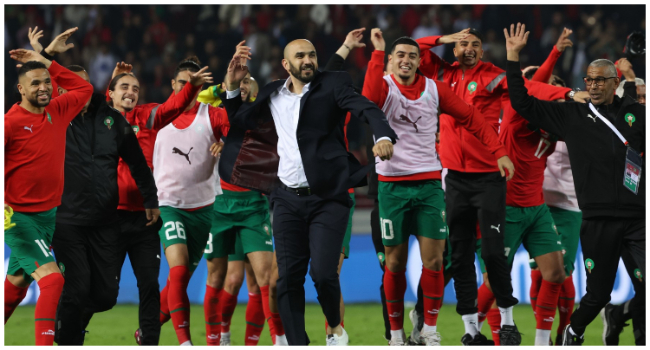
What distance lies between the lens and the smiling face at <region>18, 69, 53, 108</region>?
6.35 m

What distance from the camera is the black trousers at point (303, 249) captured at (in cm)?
601

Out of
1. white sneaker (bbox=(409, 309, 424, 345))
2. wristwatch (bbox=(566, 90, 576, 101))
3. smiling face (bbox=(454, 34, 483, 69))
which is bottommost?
white sneaker (bbox=(409, 309, 424, 345))

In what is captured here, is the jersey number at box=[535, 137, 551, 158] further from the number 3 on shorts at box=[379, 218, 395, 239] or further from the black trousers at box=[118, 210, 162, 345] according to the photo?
the black trousers at box=[118, 210, 162, 345]

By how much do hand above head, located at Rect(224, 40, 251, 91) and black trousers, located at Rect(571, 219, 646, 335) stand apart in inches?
112

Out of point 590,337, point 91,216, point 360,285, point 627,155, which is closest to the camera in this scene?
point 627,155

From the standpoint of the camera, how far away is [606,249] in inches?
259

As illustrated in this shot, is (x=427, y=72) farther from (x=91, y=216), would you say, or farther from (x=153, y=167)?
(x=91, y=216)

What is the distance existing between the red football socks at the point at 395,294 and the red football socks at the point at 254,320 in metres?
1.23

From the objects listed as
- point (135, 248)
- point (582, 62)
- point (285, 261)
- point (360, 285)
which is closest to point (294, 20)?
point (582, 62)

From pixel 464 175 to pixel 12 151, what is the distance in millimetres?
3719

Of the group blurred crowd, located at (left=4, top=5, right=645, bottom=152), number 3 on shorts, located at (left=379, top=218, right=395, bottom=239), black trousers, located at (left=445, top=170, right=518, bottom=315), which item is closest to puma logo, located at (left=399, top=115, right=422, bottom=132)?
black trousers, located at (left=445, top=170, right=518, bottom=315)

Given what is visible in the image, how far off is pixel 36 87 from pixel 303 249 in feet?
7.49

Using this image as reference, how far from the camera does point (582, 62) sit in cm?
1477

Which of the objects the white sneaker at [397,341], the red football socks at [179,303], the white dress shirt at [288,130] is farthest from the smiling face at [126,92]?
the white sneaker at [397,341]
